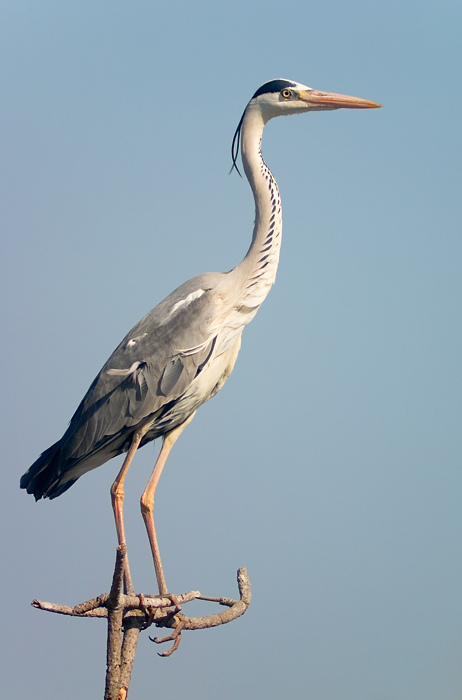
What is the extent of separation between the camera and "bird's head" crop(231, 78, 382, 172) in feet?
17.0

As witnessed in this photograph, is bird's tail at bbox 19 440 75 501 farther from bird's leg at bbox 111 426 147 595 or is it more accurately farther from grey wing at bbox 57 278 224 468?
bird's leg at bbox 111 426 147 595

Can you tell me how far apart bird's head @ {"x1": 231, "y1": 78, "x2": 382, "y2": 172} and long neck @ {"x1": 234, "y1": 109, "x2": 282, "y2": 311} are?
0.44 feet

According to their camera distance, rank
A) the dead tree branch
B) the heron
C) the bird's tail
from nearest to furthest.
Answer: the dead tree branch
the heron
the bird's tail

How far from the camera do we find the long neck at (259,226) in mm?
4668

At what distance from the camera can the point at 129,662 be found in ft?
11.6

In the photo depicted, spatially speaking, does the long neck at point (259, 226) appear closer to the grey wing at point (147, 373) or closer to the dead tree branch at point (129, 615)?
the grey wing at point (147, 373)

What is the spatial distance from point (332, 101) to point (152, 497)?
2.81 m

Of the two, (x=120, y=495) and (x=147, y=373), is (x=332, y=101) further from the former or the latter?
(x=120, y=495)

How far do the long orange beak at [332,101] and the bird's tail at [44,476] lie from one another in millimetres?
2734

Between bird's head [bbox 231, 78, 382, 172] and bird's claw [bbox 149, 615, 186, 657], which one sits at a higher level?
bird's head [bbox 231, 78, 382, 172]

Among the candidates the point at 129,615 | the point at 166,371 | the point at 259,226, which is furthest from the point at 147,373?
the point at 129,615

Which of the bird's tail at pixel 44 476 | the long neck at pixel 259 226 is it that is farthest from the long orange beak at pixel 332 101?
the bird's tail at pixel 44 476

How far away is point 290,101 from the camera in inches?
205

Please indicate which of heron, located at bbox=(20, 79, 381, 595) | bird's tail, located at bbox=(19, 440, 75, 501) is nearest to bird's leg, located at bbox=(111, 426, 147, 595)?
heron, located at bbox=(20, 79, 381, 595)
